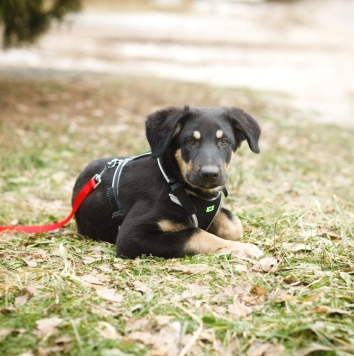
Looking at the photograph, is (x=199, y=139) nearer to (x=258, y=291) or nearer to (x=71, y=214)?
(x=258, y=291)

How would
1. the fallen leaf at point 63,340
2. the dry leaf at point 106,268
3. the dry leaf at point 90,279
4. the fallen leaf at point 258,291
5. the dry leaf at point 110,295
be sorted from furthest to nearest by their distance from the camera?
the dry leaf at point 106,268
the dry leaf at point 90,279
the fallen leaf at point 258,291
the dry leaf at point 110,295
the fallen leaf at point 63,340

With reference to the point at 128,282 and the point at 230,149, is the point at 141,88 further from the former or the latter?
the point at 128,282

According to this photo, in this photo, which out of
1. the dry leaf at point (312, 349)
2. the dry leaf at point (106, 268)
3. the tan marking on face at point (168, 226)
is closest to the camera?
the dry leaf at point (312, 349)

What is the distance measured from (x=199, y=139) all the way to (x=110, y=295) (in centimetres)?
179

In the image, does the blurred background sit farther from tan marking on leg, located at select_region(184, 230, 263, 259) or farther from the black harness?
tan marking on leg, located at select_region(184, 230, 263, 259)

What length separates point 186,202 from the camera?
5.29 metres

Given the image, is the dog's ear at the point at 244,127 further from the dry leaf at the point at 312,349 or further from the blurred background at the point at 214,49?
the blurred background at the point at 214,49

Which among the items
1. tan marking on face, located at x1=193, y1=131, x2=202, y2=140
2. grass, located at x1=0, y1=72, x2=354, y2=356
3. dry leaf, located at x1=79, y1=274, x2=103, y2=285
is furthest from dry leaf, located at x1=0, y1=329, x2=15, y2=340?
tan marking on face, located at x1=193, y1=131, x2=202, y2=140

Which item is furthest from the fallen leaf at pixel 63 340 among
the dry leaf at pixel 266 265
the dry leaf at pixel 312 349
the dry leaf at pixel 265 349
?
the dry leaf at pixel 266 265

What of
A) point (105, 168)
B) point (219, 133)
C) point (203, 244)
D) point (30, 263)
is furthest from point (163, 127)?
point (30, 263)

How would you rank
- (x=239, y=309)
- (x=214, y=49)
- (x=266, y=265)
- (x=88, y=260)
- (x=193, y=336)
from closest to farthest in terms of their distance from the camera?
(x=193, y=336), (x=239, y=309), (x=266, y=265), (x=88, y=260), (x=214, y=49)

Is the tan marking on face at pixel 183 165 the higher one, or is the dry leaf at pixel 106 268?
the tan marking on face at pixel 183 165

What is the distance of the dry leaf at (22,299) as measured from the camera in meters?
4.12

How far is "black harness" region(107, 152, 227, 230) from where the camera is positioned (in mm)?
5293
